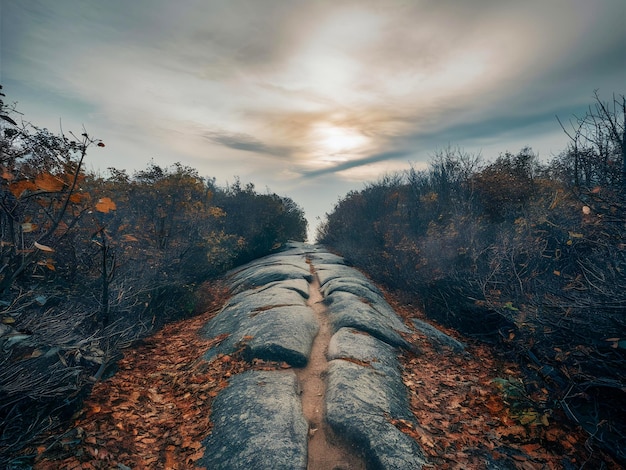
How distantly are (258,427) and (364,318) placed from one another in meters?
3.81

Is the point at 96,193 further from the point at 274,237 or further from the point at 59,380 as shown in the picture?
the point at 274,237

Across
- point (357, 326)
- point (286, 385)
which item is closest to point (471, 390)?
point (357, 326)

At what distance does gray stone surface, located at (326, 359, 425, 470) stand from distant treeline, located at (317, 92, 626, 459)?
210cm

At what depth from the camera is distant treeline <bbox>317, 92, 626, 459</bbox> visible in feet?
12.8

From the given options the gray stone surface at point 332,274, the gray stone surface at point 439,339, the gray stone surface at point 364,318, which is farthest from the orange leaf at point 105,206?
the gray stone surface at point 332,274

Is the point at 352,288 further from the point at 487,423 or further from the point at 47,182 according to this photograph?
the point at 47,182

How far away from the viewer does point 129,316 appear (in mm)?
6781

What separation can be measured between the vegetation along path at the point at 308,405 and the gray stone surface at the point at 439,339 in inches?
1.7

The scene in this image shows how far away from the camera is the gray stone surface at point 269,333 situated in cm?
546

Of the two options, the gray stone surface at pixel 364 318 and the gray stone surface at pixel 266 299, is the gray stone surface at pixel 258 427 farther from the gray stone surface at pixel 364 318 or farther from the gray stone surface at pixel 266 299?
the gray stone surface at pixel 266 299

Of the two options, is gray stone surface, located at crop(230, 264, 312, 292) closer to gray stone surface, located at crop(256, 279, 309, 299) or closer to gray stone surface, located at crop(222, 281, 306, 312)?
gray stone surface, located at crop(256, 279, 309, 299)

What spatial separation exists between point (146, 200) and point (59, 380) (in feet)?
25.3

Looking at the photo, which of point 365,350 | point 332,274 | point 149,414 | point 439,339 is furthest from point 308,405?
point 332,274

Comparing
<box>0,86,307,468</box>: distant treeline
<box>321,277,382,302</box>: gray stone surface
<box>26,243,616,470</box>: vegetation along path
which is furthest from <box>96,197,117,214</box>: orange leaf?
<box>321,277,382,302</box>: gray stone surface
